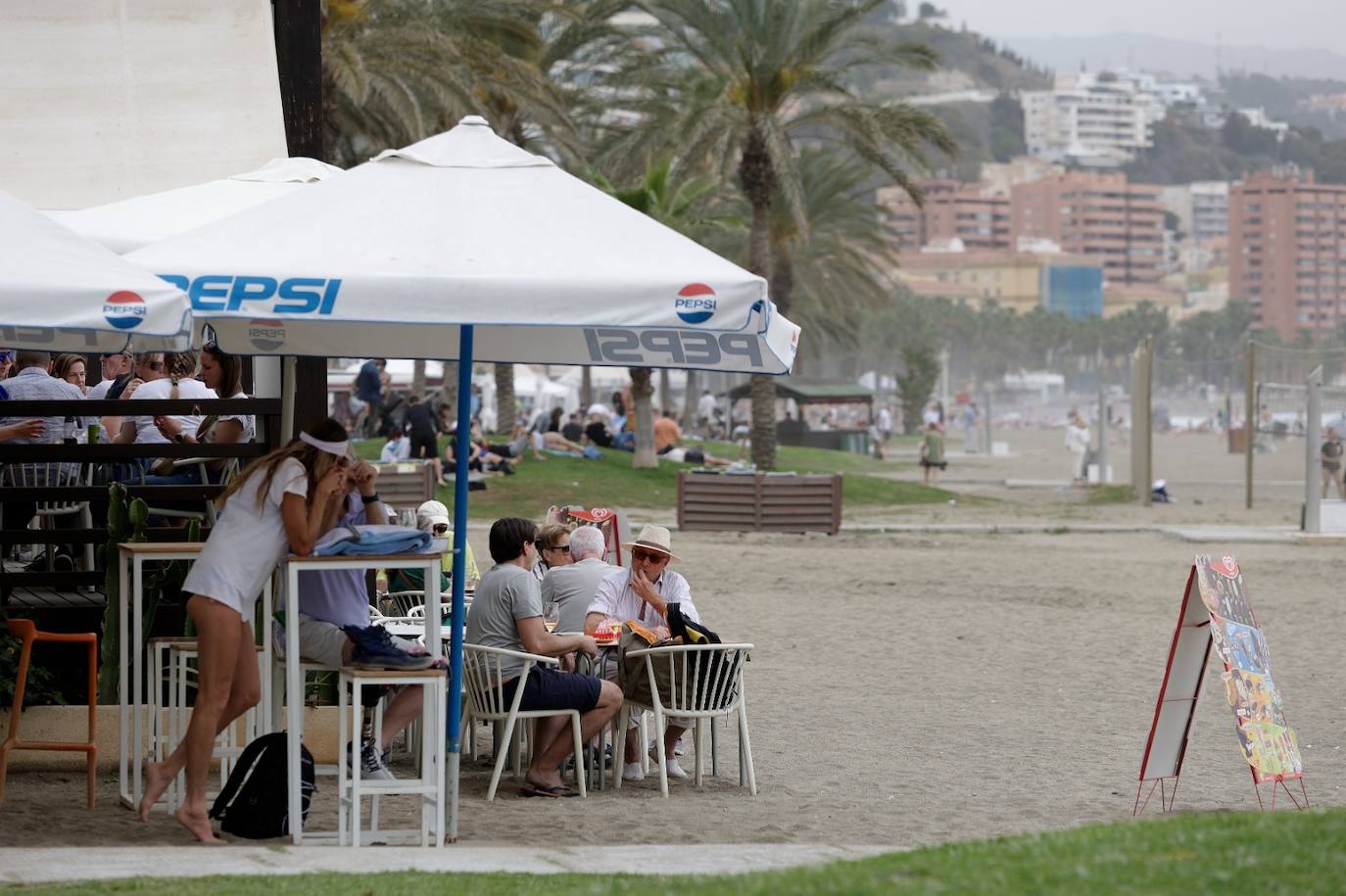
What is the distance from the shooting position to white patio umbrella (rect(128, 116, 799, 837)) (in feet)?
18.7

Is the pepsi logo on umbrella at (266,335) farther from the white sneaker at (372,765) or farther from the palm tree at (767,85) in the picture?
the palm tree at (767,85)

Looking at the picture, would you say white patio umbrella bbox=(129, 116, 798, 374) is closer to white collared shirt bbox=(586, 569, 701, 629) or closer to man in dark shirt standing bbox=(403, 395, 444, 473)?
white collared shirt bbox=(586, 569, 701, 629)

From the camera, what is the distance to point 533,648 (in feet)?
23.7

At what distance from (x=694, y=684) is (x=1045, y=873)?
3.29 m

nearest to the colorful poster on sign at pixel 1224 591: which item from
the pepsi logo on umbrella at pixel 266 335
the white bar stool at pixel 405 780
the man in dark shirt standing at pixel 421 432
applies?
the white bar stool at pixel 405 780

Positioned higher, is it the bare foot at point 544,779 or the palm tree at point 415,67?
the palm tree at point 415,67

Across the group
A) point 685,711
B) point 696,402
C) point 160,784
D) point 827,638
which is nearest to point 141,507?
point 160,784

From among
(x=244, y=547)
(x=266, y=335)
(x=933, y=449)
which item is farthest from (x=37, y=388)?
(x=933, y=449)

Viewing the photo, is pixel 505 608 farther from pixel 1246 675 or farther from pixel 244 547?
pixel 1246 675

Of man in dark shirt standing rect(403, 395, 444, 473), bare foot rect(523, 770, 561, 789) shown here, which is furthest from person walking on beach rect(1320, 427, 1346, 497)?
bare foot rect(523, 770, 561, 789)

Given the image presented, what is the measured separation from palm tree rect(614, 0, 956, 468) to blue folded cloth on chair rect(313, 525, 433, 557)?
22.6 m

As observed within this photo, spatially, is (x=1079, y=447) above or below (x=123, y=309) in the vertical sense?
below

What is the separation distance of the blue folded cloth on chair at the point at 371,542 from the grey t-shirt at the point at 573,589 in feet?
7.19

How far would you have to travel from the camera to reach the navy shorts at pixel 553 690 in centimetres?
720
